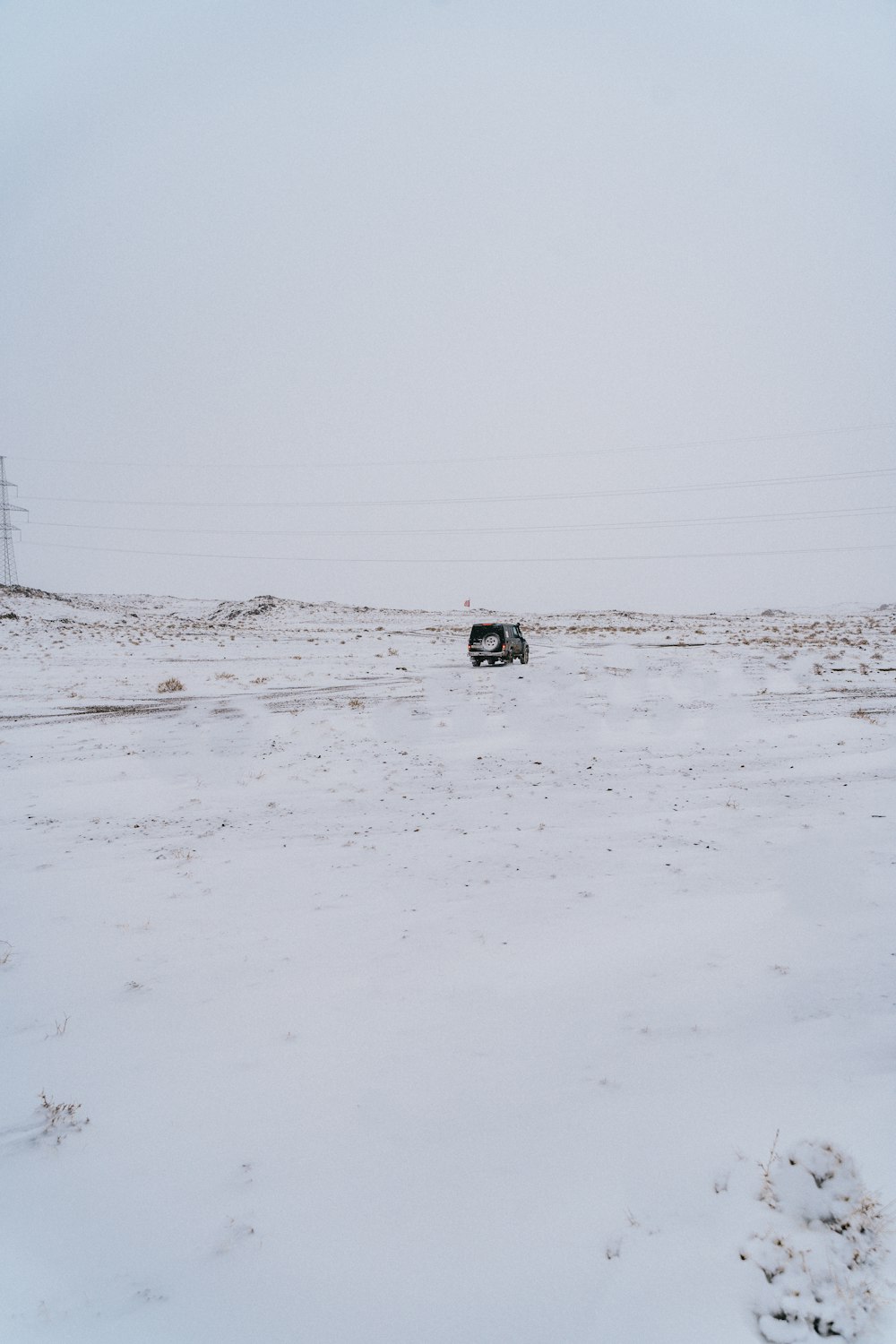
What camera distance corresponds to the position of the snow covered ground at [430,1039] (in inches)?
135

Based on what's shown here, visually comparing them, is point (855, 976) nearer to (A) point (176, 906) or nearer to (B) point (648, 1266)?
(B) point (648, 1266)

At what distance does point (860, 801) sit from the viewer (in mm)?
9977

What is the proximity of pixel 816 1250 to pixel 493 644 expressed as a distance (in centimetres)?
2498

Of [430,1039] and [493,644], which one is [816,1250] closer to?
[430,1039]

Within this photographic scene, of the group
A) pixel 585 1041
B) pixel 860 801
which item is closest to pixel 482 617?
pixel 860 801

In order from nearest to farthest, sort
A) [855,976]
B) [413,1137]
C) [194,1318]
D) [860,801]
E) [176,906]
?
[194,1318]
[413,1137]
[855,976]
[176,906]
[860,801]

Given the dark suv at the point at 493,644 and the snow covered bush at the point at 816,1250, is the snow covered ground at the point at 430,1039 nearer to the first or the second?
the snow covered bush at the point at 816,1250

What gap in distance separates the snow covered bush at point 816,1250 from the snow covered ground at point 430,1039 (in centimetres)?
6

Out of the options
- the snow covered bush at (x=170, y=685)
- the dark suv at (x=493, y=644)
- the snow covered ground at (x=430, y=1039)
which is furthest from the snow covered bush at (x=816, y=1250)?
the dark suv at (x=493, y=644)

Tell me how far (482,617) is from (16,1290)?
80.8 metres

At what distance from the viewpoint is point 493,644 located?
91.9 feet

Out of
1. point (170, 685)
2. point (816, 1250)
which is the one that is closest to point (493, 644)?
point (170, 685)

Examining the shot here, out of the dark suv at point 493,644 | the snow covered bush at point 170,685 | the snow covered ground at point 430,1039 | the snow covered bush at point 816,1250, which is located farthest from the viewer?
the dark suv at point 493,644

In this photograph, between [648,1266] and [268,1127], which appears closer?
[648,1266]
